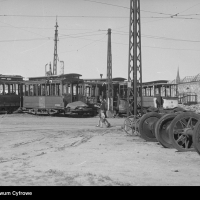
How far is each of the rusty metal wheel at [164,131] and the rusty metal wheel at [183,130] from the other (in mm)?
698

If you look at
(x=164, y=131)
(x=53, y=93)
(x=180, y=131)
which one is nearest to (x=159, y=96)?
(x=53, y=93)

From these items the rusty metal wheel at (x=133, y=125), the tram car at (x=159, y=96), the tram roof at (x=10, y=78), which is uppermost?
the tram roof at (x=10, y=78)

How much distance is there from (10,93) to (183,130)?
2242 centimetres

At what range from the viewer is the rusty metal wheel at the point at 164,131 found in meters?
9.05

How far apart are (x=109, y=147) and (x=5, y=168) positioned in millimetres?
3714

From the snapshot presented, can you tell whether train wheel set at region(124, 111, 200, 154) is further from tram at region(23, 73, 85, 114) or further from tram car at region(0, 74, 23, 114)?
tram car at region(0, 74, 23, 114)

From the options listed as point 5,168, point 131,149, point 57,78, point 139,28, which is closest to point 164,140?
point 131,149

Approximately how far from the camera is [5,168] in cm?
627

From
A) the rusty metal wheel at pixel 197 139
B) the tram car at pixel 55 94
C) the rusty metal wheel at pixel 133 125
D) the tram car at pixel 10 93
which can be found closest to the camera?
the rusty metal wheel at pixel 197 139

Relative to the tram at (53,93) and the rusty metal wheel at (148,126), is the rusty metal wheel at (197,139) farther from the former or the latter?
the tram at (53,93)

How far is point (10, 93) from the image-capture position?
28.2 m

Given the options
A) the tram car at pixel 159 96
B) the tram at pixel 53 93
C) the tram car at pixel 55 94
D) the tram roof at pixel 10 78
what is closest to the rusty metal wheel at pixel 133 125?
the tram car at pixel 55 94

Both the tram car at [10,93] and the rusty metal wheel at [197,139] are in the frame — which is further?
the tram car at [10,93]
